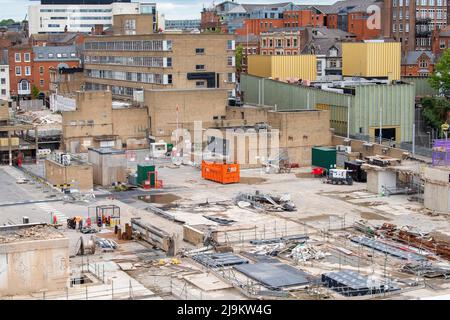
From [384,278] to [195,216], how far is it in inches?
638

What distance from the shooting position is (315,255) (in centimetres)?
3984

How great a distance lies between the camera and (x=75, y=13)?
589 ft

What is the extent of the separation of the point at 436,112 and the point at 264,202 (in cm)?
3764

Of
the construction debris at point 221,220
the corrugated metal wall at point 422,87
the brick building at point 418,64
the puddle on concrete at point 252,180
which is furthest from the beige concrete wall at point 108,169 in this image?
the brick building at point 418,64

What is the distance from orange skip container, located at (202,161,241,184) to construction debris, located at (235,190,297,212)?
242 inches

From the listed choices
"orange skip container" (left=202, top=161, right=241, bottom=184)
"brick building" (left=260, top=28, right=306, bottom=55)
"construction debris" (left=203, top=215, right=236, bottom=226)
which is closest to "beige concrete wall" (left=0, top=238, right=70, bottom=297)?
"construction debris" (left=203, top=215, right=236, bottom=226)

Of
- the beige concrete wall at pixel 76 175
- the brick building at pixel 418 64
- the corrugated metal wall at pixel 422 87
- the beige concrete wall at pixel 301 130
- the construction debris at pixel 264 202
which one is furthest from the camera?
the brick building at pixel 418 64

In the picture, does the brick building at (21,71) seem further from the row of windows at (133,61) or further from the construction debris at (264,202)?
the construction debris at (264,202)

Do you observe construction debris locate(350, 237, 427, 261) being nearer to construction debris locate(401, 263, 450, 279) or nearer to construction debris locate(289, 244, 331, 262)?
construction debris locate(401, 263, 450, 279)

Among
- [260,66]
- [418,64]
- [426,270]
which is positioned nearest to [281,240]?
[426,270]

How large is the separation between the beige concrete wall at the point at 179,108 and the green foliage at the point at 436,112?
2193cm

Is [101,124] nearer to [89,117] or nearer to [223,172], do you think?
[89,117]

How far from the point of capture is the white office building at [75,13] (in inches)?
6880

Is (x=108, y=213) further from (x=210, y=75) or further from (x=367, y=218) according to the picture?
(x=210, y=75)
